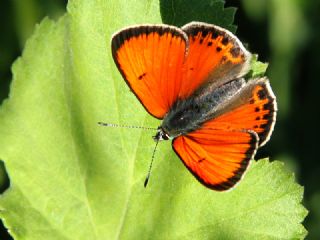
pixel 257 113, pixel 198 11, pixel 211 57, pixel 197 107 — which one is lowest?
pixel 197 107

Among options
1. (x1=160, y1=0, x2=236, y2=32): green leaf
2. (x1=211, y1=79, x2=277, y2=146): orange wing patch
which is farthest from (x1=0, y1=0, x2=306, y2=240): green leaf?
(x1=211, y1=79, x2=277, y2=146): orange wing patch

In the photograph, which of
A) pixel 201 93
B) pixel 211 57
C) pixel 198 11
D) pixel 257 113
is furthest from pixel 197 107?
pixel 198 11

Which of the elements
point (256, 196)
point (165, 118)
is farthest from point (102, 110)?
point (256, 196)

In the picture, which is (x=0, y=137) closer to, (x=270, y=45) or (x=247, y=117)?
(x=247, y=117)

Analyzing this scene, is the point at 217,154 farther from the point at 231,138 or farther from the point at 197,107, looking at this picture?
the point at 197,107

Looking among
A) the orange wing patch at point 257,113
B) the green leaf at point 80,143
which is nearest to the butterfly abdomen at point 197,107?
the orange wing patch at point 257,113

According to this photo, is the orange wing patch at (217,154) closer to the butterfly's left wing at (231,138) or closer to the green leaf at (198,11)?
the butterfly's left wing at (231,138)
